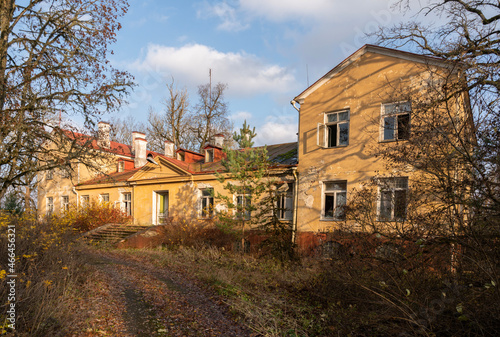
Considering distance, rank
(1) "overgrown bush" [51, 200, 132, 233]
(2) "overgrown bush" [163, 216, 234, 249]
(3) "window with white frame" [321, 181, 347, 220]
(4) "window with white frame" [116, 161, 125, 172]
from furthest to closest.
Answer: (4) "window with white frame" [116, 161, 125, 172], (1) "overgrown bush" [51, 200, 132, 233], (2) "overgrown bush" [163, 216, 234, 249], (3) "window with white frame" [321, 181, 347, 220]

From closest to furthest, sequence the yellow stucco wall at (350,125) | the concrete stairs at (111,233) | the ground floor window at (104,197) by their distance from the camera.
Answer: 1. the yellow stucco wall at (350,125)
2. the concrete stairs at (111,233)
3. the ground floor window at (104,197)

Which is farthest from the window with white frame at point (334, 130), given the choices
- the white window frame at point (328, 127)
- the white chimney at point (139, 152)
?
the white chimney at point (139, 152)

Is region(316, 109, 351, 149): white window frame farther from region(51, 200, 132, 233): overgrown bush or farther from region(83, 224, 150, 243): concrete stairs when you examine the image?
region(51, 200, 132, 233): overgrown bush

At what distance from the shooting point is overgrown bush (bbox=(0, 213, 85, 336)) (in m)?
4.77

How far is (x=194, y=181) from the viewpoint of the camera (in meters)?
19.8

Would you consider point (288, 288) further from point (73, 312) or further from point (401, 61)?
point (401, 61)

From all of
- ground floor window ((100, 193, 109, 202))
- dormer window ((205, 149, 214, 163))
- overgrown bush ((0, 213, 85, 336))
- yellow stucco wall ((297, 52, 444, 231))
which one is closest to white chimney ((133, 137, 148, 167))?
ground floor window ((100, 193, 109, 202))

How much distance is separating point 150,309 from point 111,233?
14.0 metres

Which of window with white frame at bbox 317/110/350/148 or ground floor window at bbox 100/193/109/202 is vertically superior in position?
window with white frame at bbox 317/110/350/148

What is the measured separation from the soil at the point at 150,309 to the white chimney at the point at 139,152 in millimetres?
18610

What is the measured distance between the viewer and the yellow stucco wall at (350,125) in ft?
44.7

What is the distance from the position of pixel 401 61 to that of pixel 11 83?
13301 mm

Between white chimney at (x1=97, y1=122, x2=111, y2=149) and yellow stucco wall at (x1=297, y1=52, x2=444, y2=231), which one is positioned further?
yellow stucco wall at (x1=297, y1=52, x2=444, y2=231)

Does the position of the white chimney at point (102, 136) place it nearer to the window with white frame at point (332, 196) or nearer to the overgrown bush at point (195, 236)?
the overgrown bush at point (195, 236)
